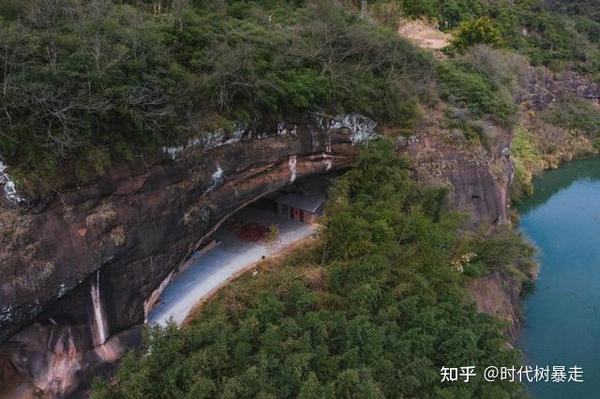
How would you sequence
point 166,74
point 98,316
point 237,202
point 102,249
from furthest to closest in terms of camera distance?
point 237,202, point 166,74, point 98,316, point 102,249

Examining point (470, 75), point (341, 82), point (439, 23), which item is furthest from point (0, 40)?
point (439, 23)

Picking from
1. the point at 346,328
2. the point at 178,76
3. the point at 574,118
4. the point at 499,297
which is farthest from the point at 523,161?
the point at 178,76

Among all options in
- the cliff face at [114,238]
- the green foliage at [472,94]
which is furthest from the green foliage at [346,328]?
the green foliage at [472,94]

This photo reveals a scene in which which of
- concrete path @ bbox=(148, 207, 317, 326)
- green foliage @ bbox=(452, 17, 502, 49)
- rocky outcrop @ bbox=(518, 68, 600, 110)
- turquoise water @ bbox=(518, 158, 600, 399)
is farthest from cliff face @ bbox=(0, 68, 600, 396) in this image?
rocky outcrop @ bbox=(518, 68, 600, 110)

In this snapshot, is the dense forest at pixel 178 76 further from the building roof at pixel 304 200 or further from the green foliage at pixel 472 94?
the building roof at pixel 304 200

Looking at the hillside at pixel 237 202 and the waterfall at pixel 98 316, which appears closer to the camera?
the hillside at pixel 237 202

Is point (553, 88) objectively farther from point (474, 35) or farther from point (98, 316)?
point (98, 316)

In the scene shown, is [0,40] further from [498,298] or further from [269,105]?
[498,298]
